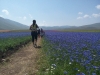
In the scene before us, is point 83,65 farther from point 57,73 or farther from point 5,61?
point 5,61

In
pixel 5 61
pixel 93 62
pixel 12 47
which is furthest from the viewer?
pixel 12 47

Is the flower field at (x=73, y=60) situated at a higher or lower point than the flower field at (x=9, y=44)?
higher

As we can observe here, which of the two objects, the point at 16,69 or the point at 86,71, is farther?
the point at 16,69

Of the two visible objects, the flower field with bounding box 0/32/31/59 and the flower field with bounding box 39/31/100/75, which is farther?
the flower field with bounding box 0/32/31/59

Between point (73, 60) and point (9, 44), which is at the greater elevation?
point (73, 60)

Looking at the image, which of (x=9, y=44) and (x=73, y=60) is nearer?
(x=73, y=60)

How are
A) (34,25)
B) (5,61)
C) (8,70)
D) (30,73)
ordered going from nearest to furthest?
(30,73) → (8,70) → (5,61) → (34,25)

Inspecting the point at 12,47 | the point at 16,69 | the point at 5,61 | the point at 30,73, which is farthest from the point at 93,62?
the point at 12,47

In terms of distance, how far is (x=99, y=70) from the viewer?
5789 millimetres

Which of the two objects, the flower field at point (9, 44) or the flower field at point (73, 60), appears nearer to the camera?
the flower field at point (73, 60)

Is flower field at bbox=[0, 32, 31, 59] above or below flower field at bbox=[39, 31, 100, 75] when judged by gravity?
below

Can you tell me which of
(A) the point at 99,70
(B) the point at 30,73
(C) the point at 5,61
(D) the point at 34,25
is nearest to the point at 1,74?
(B) the point at 30,73

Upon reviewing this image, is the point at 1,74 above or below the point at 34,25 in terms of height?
below

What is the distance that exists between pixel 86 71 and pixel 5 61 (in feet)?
19.8
